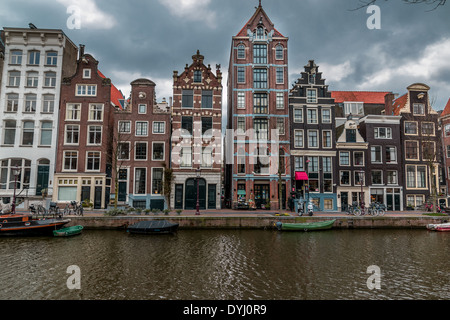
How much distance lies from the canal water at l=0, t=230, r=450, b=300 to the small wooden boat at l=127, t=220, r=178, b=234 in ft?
3.23

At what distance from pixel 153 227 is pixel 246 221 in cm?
917

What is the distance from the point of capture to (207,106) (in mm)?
38000

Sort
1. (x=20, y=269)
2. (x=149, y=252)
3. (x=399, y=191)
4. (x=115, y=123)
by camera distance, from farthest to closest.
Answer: (x=399, y=191)
(x=115, y=123)
(x=149, y=252)
(x=20, y=269)

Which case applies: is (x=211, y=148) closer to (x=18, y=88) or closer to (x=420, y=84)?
(x=18, y=88)

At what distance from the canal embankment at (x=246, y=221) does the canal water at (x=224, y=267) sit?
3.32 meters

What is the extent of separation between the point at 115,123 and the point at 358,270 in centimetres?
3317

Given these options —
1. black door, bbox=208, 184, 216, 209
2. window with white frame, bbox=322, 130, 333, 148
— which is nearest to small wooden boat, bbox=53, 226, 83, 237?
black door, bbox=208, 184, 216, 209

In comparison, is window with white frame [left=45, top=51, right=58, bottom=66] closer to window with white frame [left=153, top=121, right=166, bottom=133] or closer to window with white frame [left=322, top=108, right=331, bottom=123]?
window with white frame [left=153, top=121, right=166, bottom=133]

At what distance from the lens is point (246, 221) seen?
26906 millimetres

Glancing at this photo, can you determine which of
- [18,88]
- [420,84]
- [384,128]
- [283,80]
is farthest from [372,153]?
[18,88]

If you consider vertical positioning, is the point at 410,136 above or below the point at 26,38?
below

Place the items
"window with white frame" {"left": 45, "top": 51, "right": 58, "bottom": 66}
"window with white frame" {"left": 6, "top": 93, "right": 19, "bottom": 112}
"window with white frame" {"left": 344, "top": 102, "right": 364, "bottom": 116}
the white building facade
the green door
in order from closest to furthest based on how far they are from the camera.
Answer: the green door, the white building facade, "window with white frame" {"left": 6, "top": 93, "right": 19, "bottom": 112}, "window with white frame" {"left": 45, "top": 51, "right": 58, "bottom": 66}, "window with white frame" {"left": 344, "top": 102, "right": 364, "bottom": 116}

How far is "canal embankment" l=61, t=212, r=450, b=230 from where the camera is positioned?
26.2m

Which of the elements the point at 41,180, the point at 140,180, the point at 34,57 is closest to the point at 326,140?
the point at 140,180
